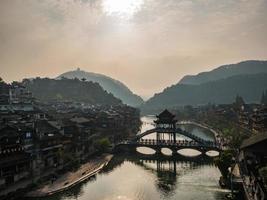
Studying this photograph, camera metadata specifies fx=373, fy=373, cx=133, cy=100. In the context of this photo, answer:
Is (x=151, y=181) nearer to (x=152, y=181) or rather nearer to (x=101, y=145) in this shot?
(x=152, y=181)

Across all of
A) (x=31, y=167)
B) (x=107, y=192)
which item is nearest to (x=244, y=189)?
(x=107, y=192)

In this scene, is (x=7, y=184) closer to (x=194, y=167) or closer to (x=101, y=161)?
(x=101, y=161)

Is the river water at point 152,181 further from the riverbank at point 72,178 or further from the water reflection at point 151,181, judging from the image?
the riverbank at point 72,178

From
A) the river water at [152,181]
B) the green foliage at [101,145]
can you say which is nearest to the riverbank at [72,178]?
the river water at [152,181]

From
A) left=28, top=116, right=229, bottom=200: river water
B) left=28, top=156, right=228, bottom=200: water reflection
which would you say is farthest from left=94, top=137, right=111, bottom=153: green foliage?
left=28, top=156, right=228, bottom=200: water reflection

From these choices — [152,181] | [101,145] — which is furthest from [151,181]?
[101,145]
